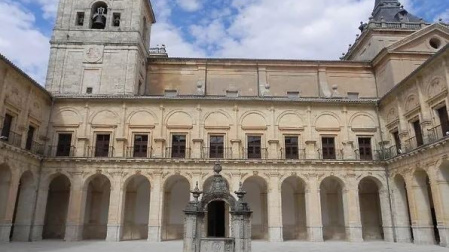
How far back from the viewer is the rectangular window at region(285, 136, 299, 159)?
24547 millimetres

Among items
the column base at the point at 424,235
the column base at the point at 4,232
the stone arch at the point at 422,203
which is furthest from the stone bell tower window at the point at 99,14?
the column base at the point at 424,235

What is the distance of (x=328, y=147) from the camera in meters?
24.8

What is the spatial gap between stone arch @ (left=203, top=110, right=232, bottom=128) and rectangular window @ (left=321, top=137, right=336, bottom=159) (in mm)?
6553

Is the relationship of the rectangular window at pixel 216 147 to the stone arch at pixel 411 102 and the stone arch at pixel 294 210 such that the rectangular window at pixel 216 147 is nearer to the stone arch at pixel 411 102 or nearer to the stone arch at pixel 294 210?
the stone arch at pixel 294 210

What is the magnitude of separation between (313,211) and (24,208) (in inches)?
690

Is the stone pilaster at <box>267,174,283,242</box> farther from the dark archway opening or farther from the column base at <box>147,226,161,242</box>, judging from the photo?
the dark archway opening

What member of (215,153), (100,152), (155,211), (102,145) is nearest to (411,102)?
(215,153)

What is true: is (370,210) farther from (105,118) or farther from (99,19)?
(99,19)

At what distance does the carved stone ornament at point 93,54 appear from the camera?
27.3 m

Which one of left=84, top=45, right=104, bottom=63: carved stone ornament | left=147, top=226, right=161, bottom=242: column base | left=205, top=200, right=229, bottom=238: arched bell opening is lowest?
left=147, top=226, right=161, bottom=242: column base

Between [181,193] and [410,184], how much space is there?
48.3 feet

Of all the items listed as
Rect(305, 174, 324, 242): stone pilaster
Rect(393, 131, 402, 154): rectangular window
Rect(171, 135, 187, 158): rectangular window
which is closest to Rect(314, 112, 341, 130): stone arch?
Rect(393, 131, 402, 154): rectangular window

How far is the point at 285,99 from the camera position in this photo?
82.1ft

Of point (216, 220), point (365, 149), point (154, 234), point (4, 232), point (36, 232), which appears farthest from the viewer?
point (365, 149)
